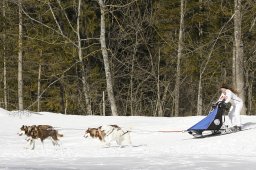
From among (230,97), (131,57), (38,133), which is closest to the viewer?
(38,133)

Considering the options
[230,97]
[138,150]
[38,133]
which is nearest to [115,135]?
[138,150]

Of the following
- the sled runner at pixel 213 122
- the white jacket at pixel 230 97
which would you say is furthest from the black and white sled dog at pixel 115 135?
the white jacket at pixel 230 97

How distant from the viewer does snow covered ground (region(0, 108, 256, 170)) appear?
11.4 meters

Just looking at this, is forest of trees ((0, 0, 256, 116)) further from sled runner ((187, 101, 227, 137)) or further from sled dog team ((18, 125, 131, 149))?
sled dog team ((18, 125, 131, 149))

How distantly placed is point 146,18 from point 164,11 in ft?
4.05

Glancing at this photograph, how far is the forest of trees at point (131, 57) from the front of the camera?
34.2 m

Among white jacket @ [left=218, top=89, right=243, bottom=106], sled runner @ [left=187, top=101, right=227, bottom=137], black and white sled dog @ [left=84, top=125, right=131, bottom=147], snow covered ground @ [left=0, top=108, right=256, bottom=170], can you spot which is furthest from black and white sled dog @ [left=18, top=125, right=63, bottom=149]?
white jacket @ [left=218, top=89, right=243, bottom=106]

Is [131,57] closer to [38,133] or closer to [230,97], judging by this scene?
[230,97]

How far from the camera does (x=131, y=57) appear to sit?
1443 inches

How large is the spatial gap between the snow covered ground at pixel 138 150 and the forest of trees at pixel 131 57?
12.6 m

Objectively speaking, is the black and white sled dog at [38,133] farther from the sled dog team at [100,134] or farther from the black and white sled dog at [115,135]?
the black and white sled dog at [115,135]

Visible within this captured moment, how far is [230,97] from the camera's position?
1642cm

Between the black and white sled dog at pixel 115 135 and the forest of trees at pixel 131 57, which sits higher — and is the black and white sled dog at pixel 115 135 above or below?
below

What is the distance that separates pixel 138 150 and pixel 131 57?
73.7ft
